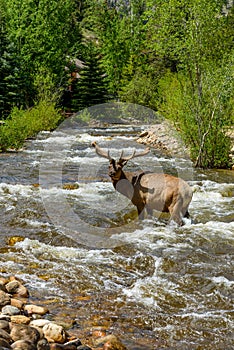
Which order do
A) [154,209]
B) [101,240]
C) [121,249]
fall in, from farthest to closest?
1. [154,209]
2. [101,240]
3. [121,249]

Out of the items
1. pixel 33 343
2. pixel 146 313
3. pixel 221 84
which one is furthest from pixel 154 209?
pixel 221 84

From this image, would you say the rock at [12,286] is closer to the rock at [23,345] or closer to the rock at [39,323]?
the rock at [39,323]

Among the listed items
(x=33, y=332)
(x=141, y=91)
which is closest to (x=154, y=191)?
(x=33, y=332)

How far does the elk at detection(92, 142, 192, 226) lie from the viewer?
924 centimetres

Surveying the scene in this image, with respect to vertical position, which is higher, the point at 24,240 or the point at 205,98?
the point at 205,98

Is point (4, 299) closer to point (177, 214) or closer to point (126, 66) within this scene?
point (177, 214)

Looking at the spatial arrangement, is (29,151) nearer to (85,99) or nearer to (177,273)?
(177,273)

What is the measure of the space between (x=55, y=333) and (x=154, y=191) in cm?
520

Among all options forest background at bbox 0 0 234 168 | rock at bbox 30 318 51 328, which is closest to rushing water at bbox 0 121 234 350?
rock at bbox 30 318 51 328

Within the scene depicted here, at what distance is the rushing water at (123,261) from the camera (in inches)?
209

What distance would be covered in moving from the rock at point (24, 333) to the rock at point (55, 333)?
173 millimetres

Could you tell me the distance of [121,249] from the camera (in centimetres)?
797

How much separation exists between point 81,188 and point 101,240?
5006mm

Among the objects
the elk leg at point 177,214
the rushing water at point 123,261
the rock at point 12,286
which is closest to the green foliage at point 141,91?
the rushing water at point 123,261
